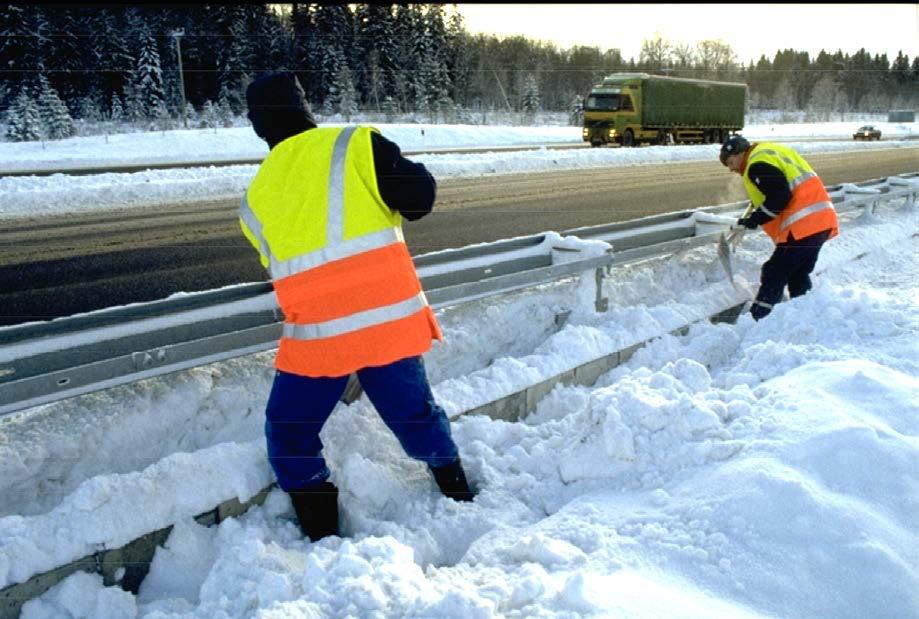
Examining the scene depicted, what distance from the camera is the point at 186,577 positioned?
114 inches

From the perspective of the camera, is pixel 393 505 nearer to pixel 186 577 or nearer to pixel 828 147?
pixel 186 577

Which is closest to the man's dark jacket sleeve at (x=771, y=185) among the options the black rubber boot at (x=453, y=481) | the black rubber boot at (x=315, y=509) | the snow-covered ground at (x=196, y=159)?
the black rubber boot at (x=453, y=481)

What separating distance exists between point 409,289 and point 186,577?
144 cm

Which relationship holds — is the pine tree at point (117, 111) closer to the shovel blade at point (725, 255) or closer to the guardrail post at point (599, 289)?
the shovel blade at point (725, 255)

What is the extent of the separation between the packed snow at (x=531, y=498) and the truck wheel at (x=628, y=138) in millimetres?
31796

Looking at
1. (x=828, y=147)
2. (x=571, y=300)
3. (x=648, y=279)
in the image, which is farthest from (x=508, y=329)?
(x=828, y=147)

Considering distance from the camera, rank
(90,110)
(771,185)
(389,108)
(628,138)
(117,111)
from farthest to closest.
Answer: (389,108) < (117,111) < (90,110) < (628,138) < (771,185)

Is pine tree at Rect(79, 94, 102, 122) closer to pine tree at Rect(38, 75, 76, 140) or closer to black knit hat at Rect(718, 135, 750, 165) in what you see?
pine tree at Rect(38, 75, 76, 140)

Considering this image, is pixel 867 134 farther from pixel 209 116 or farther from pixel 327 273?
pixel 327 273

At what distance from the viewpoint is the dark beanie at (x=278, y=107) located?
286 cm

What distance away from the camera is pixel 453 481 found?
11.0 ft

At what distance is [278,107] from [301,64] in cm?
3408

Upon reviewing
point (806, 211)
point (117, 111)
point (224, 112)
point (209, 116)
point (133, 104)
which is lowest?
point (806, 211)

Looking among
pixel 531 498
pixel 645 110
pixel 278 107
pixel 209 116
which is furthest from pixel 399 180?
pixel 209 116
